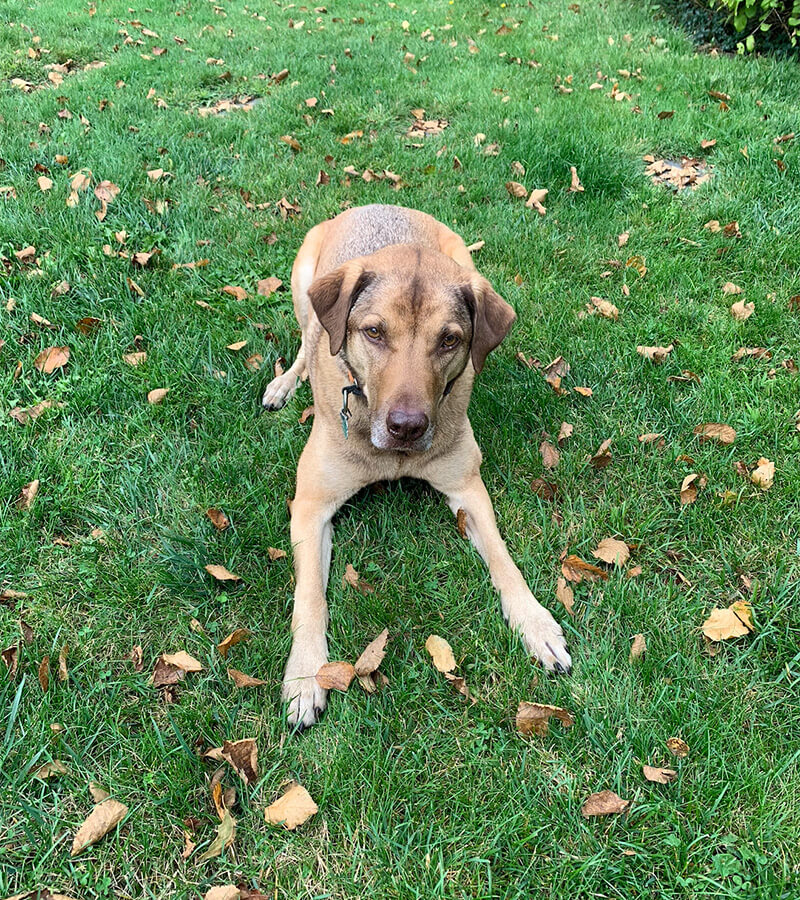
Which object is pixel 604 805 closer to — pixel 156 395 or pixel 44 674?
pixel 44 674

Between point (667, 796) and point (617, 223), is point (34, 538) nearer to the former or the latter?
point (667, 796)

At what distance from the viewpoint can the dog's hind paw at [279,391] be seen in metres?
4.15

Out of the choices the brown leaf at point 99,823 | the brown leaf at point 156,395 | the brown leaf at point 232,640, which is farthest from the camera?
the brown leaf at point 156,395

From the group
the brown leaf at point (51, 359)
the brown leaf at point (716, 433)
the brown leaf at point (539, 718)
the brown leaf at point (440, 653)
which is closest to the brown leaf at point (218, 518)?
the brown leaf at point (440, 653)

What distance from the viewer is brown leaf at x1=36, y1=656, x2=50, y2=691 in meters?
2.61

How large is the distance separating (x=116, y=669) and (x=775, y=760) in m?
2.68

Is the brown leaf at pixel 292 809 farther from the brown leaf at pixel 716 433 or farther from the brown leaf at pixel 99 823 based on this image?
the brown leaf at pixel 716 433

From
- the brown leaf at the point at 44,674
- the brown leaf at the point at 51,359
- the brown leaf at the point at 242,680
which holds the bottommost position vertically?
the brown leaf at the point at 242,680

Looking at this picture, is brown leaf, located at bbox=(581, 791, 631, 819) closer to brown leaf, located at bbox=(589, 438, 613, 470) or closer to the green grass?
the green grass

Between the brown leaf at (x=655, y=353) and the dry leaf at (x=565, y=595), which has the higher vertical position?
the brown leaf at (x=655, y=353)

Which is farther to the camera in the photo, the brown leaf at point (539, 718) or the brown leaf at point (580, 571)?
the brown leaf at point (580, 571)

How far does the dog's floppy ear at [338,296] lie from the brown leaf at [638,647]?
193 cm

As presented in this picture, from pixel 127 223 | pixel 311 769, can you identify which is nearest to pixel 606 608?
pixel 311 769

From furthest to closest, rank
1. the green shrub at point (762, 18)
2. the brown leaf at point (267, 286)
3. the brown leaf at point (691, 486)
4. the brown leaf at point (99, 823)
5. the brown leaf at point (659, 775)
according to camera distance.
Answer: the green shrub at point (762, 18) → the brown leaf at point (267, 286) → the brown leaf at point (691, 486) → the brown leaf at point (659, 775) → the brown leaf at point (99, 823)
